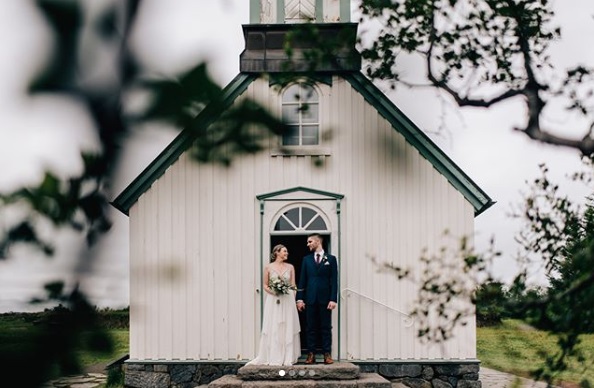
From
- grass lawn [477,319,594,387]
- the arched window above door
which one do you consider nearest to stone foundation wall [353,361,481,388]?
grass lawn [477,319,594,387]

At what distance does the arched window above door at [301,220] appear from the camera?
12586mm

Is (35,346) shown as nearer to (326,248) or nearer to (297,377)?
(297,377)

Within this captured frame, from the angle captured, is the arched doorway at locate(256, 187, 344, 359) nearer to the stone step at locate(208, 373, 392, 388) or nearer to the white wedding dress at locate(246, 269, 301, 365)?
the white wedding dress at locate(246, 269, 301, 365)

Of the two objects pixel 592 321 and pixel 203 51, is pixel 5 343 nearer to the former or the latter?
pixel 203 51

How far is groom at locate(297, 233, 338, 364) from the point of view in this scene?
11711mm

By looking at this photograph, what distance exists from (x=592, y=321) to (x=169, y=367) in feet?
30.6

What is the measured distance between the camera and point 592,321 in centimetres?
412

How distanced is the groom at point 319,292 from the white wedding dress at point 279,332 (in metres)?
0.22

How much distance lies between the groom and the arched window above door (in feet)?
2.08

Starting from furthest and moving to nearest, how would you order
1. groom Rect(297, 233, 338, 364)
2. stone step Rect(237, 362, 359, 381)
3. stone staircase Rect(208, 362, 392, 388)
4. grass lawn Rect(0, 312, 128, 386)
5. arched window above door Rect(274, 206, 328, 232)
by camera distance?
arched window above door Rect(274, 206, 328, 232)
groom Rect(297, 233, 338, 364)
stone step Rect(237, 362, 359, 381)
stone staircase Rect(208, 362, 392, 388)
grass lawn Rect(0, 312, 128, 386)

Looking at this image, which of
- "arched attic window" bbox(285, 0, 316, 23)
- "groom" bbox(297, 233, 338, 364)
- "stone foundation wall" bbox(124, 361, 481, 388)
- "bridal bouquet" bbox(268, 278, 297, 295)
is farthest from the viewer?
"stone foundation wall" bbox(124, 361, 481, 388)

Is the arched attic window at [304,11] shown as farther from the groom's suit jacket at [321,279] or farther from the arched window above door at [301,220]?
the arched window above door at [301,220]

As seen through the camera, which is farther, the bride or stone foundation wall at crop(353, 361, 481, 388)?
stone foundation wall at crop(353, 361, 481, 388)

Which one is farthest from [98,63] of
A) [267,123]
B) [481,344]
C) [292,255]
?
[481,344]
